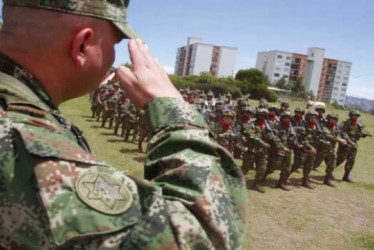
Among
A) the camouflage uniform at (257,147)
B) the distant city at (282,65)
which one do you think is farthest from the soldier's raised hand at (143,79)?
the distant city at (282,65)

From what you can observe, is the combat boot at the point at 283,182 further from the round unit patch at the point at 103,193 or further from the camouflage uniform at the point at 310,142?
the round unit patch at the point at 103,193

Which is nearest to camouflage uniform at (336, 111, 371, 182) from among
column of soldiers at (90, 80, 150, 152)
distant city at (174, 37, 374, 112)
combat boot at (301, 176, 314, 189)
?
combat boot at (301, 176, 314, 189)

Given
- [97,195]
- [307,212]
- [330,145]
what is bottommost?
[307,212]

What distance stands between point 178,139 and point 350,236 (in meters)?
6.36

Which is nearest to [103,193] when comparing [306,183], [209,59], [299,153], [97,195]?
[97,195]

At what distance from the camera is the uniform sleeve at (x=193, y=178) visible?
794mm

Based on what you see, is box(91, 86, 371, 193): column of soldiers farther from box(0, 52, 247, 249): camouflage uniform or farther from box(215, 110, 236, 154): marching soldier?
box(0, 52, 247, 249): camouflage uniform

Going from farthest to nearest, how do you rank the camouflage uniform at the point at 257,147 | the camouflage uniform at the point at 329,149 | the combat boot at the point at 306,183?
1. the camouflage uniform at the point at 329,149
2. the combat boot at the point at 306,183
3. the camouflage uniform at the point at 257,147

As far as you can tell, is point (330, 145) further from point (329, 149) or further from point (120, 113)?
point (120, 113)

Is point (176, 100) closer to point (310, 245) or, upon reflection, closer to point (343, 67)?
point (310, 245)

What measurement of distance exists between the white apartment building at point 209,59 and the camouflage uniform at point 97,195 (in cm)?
8938

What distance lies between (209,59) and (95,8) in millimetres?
92350

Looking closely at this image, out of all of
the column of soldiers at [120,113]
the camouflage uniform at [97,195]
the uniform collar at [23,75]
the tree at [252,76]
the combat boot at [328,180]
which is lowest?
the combat boot at [328,180]

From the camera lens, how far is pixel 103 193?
2.49 ft
